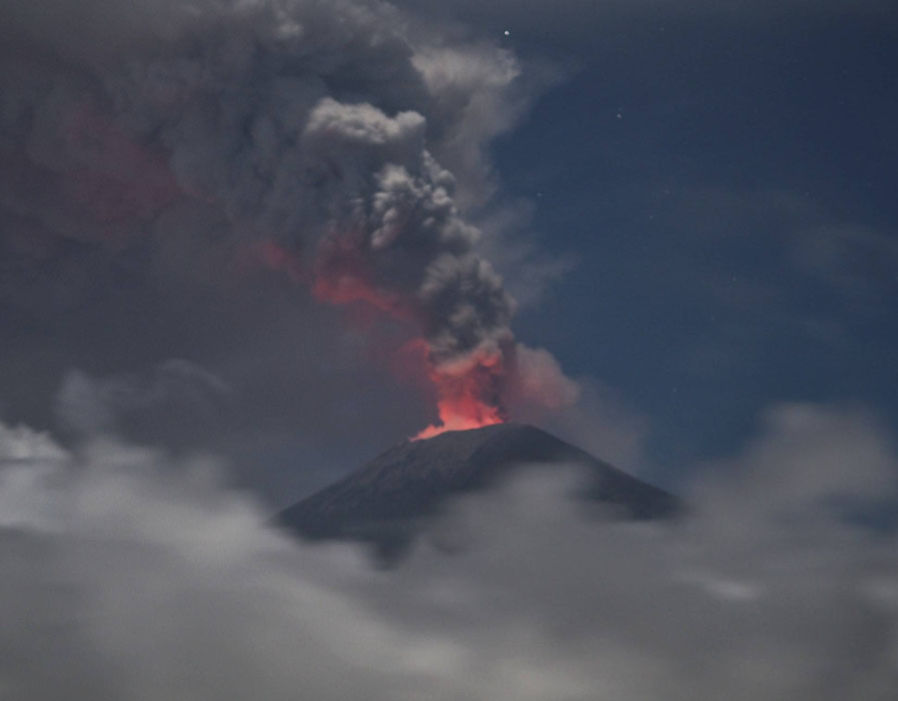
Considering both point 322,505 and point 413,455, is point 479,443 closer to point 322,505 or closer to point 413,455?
point 413,455

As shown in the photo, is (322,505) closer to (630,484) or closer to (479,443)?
(479,443)

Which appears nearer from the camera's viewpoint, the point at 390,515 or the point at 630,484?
the point at 390,515

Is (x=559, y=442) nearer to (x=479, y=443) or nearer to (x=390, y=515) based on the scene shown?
(x=479, y=443)

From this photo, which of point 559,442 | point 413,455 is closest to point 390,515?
point 413,455

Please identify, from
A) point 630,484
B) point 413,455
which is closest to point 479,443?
point 413,455

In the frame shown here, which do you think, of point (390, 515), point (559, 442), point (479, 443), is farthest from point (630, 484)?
point (390, 515)

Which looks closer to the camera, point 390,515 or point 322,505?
point 390,515

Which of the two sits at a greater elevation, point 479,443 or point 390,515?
point 479,443
